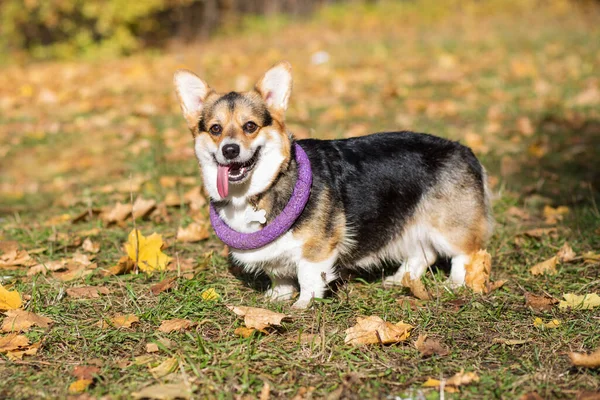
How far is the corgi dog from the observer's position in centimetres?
312

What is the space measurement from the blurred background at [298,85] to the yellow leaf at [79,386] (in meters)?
2.53

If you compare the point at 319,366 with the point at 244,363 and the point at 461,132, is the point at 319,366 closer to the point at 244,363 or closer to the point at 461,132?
the point at 244,363

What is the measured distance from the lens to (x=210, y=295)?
3.24 meters

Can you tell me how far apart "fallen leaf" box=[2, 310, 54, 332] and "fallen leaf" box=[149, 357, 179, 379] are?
0.75m

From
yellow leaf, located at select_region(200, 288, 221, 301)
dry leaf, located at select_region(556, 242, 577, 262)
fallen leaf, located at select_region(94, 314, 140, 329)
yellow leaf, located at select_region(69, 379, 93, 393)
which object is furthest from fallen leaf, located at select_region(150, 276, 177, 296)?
dry leaf, located at select_region(556, 242, 577, 262)

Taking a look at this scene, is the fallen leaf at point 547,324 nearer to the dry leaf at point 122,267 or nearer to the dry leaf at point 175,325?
the dry leaf at point 175,325

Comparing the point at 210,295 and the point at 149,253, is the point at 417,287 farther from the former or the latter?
the point at 149,253

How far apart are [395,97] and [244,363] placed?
600 centimetres

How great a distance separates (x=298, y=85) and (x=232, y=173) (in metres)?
6.18

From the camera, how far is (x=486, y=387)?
2.43m

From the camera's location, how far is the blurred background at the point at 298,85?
221 inches

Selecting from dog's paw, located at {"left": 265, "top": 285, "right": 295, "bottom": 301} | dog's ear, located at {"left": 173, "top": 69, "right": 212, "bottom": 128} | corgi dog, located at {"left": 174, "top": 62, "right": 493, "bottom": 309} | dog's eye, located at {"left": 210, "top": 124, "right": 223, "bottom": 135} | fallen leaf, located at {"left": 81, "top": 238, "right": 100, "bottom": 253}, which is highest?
dog's ear, located at {"left": 173, "top": 69, "right": 212, "bottom": 128}

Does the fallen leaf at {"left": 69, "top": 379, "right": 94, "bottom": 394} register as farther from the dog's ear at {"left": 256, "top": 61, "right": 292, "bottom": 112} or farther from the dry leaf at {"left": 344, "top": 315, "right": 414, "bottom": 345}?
the dog's ear at {"left": 256, "top": 61, "right": 292, "bottom": 112}

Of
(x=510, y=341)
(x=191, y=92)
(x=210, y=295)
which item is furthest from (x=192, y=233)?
(x=510, y=341)
